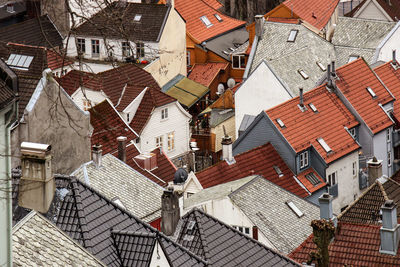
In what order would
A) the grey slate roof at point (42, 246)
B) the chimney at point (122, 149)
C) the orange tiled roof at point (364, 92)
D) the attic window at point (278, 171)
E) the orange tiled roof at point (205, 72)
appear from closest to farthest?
the grey slate roof at point (42, 246) < the chimney at point (122, 149) < the attic window at point (278, 171) < the orange tiled roof at point (364, 92) < the orange tiled roof at point (205, 72)

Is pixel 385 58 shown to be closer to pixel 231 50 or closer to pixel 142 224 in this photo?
pixel 231 50

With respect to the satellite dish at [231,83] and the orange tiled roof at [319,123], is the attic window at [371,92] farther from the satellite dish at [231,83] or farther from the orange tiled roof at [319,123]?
the satellite dish at [231,83]

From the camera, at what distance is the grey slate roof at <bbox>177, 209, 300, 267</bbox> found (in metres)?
37.2

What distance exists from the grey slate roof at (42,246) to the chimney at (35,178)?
849 mm

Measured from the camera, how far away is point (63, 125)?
56.3 metres

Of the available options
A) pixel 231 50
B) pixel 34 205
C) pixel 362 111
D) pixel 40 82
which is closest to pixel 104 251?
pixel 34 205

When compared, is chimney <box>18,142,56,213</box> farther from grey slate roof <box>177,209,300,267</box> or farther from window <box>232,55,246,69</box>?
window <box>232,55,246,69</box>

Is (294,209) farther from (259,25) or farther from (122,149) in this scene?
(259,25)

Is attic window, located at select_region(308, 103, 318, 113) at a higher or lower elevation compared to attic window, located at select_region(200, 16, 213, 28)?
lower

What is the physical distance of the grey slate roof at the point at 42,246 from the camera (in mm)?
27047

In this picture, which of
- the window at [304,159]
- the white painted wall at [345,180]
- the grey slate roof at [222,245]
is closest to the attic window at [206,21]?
the white painted wall at [345,180]

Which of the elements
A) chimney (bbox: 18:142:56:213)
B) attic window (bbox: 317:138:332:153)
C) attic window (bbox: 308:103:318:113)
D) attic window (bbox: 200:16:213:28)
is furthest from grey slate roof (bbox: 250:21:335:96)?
chimney (bbox: 18:142:56:213)

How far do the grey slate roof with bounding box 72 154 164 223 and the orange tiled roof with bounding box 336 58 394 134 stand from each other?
23.6 meters

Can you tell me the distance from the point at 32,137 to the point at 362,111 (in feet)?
91.3
